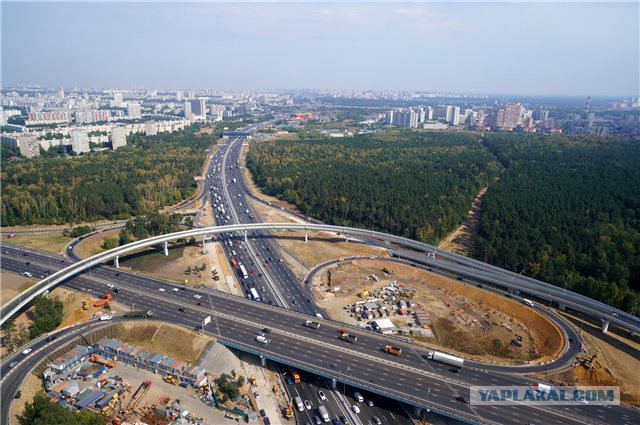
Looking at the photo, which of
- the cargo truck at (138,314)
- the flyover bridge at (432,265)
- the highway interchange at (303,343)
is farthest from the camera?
the flyover bridge at (432,265)

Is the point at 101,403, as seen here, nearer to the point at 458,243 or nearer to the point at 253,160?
the point at 458,243

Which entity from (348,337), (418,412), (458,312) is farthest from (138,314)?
(458,312)

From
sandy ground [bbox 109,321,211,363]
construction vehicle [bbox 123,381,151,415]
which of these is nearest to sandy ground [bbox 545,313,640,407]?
sandy ground [bbox 109,321,211,363]

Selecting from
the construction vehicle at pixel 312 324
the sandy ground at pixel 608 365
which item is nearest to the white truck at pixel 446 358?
the sandy ground at pixel 608 365

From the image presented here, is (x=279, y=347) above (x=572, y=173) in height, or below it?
below

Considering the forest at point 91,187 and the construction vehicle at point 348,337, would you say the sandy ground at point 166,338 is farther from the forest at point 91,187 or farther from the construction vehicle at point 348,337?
the forest at point 91,187

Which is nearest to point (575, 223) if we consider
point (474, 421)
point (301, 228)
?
point (301, 228)
